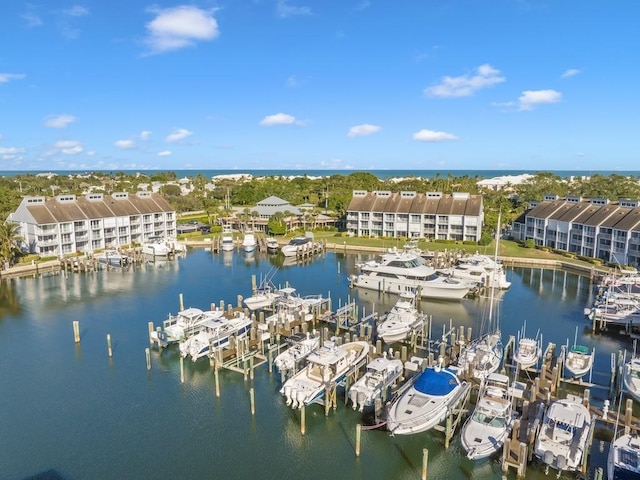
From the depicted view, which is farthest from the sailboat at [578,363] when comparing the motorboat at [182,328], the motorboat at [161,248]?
the motorboat at [161,248]

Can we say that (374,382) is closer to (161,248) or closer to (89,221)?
(161,248)

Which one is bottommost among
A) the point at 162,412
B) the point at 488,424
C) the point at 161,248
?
the point at 162,412

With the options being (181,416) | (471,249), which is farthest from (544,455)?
(471,249)

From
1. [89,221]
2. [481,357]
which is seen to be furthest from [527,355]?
[89,221]

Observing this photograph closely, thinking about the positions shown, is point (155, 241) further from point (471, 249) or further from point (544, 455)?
point (544, 455)

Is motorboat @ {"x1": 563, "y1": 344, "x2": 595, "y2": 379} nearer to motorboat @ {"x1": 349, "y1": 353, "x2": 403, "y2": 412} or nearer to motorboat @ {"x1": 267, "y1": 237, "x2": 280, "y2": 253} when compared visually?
motorboat @ {"x1": 349, "y1": 353, "x2": 403, "y2": 412}

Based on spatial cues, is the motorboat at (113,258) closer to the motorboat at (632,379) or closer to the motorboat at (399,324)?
the motorboat at (399,324)

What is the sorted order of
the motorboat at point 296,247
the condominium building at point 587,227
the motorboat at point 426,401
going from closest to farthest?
1. the motorboat at point 426,401
2. the condominium building at point 587,227
3. the motorboat at point 296,247

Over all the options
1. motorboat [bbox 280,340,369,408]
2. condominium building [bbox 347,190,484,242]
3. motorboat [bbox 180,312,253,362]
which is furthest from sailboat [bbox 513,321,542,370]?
condominium building [bbox 347,190,484,242]
